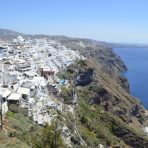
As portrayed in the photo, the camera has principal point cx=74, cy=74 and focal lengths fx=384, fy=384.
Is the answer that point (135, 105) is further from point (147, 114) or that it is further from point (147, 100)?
point (147, 100)

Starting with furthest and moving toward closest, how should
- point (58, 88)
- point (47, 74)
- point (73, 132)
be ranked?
point (47, 74), point (58, 88), point (73, 132)

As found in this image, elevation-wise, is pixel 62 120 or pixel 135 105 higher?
pixel 62 120

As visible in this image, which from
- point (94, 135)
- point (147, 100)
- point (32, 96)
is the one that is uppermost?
point (32, 96)

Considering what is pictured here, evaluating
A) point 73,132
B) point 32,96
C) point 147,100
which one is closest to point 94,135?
point 73,132

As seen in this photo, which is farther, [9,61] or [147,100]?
[147,100]

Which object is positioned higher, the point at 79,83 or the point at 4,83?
the point at 4,83

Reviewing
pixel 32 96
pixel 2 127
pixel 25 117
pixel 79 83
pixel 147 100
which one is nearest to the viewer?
pixel 2 127

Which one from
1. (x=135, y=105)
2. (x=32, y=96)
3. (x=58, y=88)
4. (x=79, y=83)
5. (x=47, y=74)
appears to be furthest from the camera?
(x=135, y=105)

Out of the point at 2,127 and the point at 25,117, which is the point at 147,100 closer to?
the point at 25,117

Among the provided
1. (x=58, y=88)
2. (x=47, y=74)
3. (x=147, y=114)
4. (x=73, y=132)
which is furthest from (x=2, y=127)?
(x=147, y=114)
